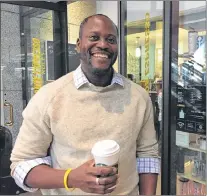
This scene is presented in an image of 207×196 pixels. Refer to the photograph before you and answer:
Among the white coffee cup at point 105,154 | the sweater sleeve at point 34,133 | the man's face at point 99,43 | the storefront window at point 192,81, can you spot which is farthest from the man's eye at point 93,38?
the storefront window at point 192,81

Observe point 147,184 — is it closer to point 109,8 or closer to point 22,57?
point 109,8

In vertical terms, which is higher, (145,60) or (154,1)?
(154,1)

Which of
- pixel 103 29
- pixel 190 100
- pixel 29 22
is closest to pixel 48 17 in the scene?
pixel 29 22

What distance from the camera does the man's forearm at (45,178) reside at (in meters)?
1.11

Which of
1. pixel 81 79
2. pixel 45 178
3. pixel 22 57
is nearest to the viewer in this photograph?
pixel 45 178

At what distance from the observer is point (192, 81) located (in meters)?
2.33

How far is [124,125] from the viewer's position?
4.04 ft

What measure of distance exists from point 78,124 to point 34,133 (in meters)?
0.19

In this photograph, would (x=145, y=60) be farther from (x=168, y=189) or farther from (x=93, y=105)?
(x=93, y=105)

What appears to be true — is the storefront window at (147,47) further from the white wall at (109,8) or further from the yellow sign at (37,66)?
the yellow sign at (37,66)

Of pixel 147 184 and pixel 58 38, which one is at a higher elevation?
pixel 58 38

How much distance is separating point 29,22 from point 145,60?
1.48 metres

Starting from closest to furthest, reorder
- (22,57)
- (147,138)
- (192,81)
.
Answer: (147,138), (192,81), (22,57)

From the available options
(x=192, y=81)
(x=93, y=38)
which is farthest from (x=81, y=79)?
(x=192, y=81)
